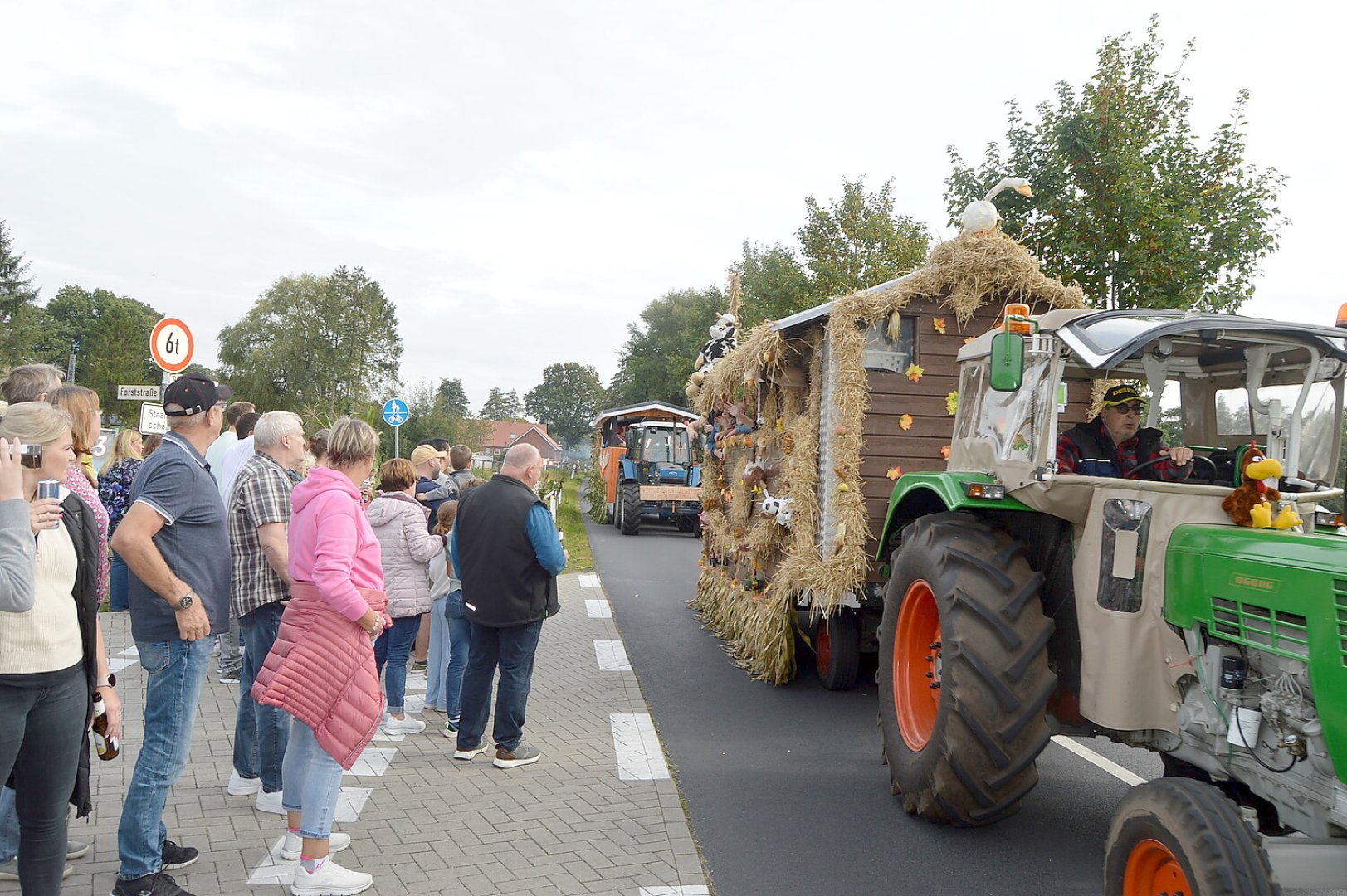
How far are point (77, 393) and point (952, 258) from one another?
5.47m

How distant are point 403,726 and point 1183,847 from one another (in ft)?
15.6

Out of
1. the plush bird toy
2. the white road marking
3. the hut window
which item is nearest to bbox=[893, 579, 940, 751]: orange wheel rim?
the plush bird toy

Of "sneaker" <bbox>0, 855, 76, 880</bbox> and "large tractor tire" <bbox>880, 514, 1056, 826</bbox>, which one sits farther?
"large tractor tire" <bbox>880, 514, 1056, 826</bbox>

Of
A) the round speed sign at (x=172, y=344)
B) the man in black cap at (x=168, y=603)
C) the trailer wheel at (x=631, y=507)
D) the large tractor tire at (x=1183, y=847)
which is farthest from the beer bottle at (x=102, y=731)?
the trailer wheel at (x=631, y=507)

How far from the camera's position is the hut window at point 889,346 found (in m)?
7.00

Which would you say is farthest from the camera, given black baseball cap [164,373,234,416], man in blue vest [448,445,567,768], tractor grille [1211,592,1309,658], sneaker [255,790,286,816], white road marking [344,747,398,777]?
man in blue vest [448,445,567,768]

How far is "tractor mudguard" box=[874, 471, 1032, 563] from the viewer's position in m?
4.64

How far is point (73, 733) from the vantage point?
301cm

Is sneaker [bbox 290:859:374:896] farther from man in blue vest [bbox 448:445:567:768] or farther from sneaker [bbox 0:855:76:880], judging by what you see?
man in blue vest [bbox 448:445:567:768]

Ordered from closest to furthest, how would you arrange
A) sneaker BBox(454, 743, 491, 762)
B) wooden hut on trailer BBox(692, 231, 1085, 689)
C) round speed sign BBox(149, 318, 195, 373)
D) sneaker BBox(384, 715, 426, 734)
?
sneaker BBox(454, 743, 491, 762)
sneaker BBox(384, 715, 426, 734)
wooden hut on trailer BBox(692, 231, 1085, 689)
round speed sign BBox(149, 318, 195, 373)

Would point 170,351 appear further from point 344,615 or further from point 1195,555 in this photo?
point 1195,555

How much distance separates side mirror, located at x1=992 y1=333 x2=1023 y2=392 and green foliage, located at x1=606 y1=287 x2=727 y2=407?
50949 millimetres

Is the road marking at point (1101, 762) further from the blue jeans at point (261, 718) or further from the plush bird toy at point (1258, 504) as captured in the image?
the blue jeans at point (261, 718)

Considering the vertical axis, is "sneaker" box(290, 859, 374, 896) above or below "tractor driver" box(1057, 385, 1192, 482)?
below
